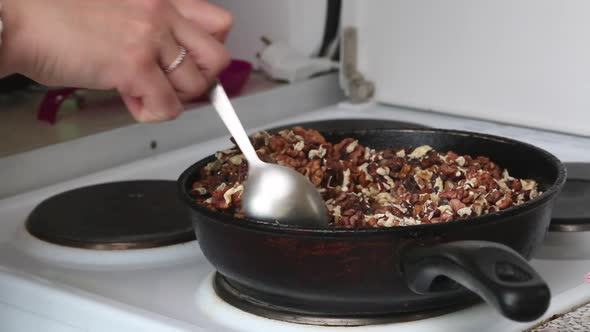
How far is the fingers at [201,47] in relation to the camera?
77 centimetres

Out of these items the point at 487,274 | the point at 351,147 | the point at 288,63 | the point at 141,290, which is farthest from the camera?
the point at 288,63

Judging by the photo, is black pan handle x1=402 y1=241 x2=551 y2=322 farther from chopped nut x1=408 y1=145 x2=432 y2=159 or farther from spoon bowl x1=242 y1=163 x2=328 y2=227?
chopped nut x1=408 y1=145 x2=432 y2=159

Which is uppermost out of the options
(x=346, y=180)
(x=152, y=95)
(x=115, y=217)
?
(x=152, y=95)

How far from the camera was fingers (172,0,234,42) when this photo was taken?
832mm

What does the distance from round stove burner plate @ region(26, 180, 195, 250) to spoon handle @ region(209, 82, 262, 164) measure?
147 mm

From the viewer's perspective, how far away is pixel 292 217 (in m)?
0.75

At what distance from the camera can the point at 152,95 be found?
75cm

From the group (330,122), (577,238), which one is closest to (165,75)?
(577,238)

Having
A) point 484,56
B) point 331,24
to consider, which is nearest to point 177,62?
point 484,56

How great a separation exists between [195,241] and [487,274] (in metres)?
0.43

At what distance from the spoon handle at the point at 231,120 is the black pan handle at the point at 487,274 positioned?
0.74 ft

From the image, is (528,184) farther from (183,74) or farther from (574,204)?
(183,74)

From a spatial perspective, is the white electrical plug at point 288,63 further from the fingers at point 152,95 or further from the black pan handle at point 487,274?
the black pan handle at point 487,274

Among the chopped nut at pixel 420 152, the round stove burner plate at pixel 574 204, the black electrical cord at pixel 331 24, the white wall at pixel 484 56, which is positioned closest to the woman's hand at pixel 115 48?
the chopped nut at pixel 420 152
